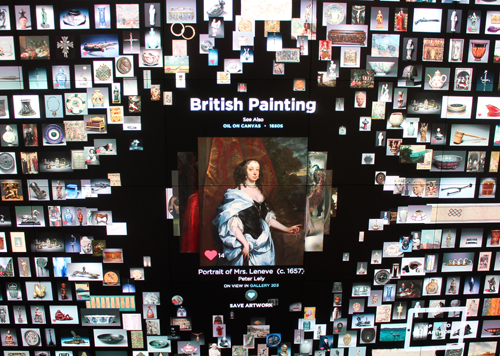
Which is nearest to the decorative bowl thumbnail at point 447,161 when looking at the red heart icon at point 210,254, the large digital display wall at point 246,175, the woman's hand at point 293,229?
the large digital display wall at point 246,175

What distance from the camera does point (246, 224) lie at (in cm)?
273

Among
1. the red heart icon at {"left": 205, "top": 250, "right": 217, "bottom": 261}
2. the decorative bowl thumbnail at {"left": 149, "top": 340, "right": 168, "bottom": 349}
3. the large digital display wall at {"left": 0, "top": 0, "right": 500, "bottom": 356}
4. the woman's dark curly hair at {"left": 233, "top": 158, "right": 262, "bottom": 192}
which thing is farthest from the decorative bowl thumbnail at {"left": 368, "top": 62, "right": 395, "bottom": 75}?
the decorative bowl thumbnail at {"left": 149, "top": 340, "right": 168, "bottom": 349}

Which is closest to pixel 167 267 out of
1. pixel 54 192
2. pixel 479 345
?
pixel 54 192

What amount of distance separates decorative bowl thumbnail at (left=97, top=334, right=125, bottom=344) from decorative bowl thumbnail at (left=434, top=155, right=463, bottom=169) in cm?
395

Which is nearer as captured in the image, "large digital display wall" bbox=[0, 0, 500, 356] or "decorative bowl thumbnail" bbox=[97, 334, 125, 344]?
"large digital display wall" bbox=[0, 0, 500, 356]

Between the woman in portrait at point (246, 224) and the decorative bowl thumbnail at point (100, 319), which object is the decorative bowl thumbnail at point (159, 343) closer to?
the decorative bowl thumbnail at point (100, 319)

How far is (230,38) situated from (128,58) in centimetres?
102

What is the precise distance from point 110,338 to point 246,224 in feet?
6.54

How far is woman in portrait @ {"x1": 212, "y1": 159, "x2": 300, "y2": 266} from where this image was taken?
268cm

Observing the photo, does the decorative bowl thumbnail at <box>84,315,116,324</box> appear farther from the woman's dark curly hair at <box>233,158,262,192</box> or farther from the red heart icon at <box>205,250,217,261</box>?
the woman's dark curly hair at <box>233,158,262,192</box>

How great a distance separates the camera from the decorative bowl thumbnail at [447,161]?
2.78m

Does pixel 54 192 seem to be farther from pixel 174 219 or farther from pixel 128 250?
pixel 174 219

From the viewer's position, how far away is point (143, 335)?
9.41ft

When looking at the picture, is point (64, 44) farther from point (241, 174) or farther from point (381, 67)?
point (381, 67)
